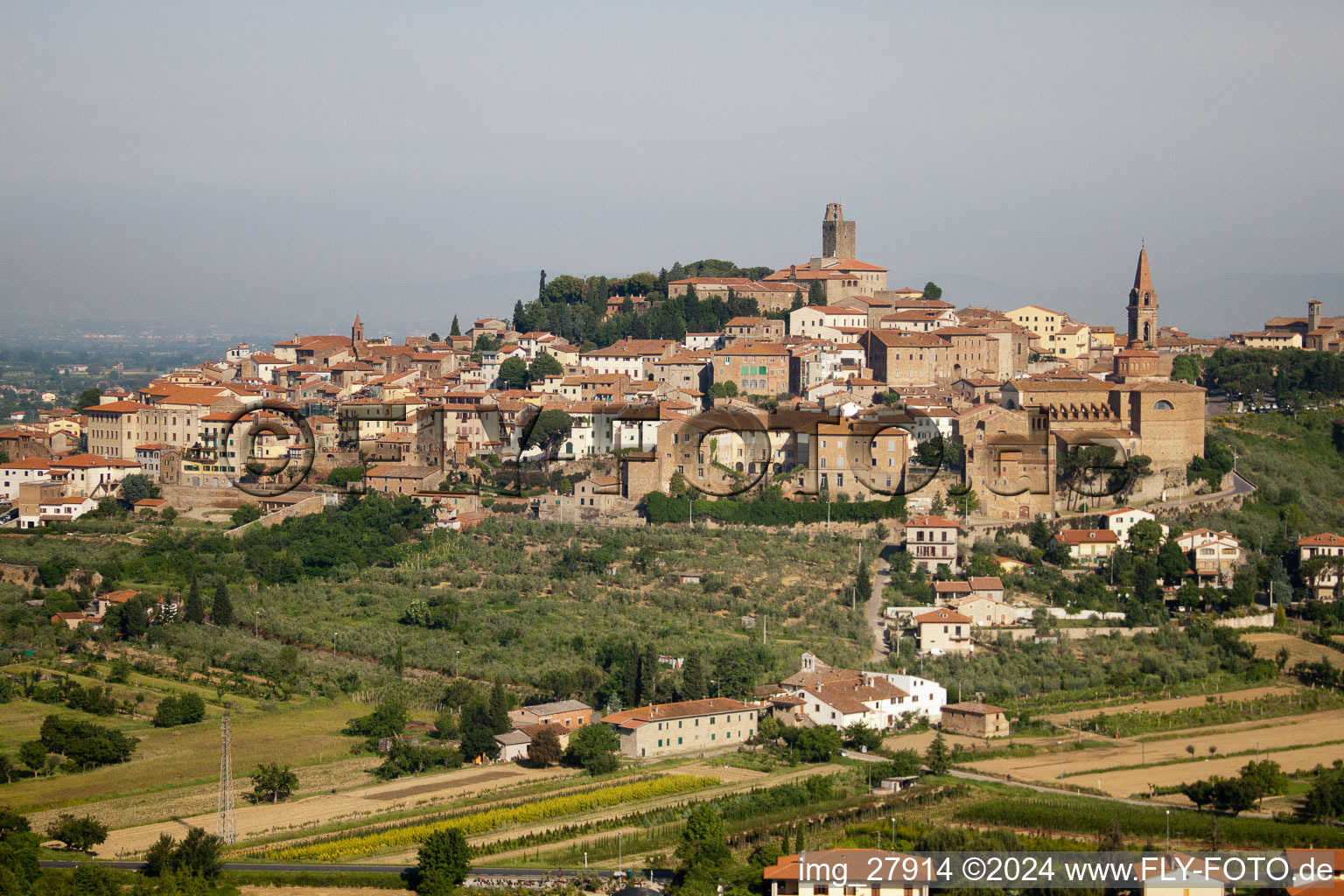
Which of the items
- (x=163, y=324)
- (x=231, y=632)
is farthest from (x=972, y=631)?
(x=163, y=324)

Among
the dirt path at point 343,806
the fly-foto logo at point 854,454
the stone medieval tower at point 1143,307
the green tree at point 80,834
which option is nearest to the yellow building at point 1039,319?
the stone medieval tower at point 1143,307

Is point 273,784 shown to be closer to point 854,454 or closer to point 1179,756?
point 1179,756

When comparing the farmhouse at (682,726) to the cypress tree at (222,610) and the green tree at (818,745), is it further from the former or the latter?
the cypress tree at (222,610)

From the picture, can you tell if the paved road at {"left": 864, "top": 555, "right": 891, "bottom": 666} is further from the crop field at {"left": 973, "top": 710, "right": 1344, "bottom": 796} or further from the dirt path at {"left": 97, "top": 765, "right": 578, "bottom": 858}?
the dirt path at {"left": 97, "top": 765, "right": 578, "bottom": 858}

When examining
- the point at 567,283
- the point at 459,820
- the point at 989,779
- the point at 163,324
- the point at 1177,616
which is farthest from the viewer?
the point at 163,324

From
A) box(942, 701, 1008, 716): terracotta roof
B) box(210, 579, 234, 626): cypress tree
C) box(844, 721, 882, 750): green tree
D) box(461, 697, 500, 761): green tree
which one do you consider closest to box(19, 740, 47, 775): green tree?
box(461, 697, 500, 761): green tree

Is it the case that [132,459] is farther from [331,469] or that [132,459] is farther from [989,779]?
[989,779]
